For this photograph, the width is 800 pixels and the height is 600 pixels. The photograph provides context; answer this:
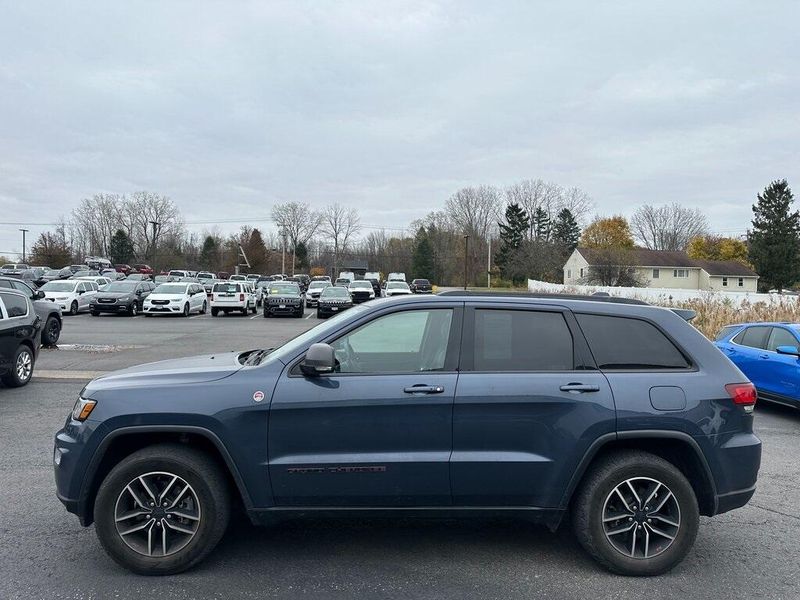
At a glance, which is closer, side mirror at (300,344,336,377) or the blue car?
side mirror at (300,344,336,377)

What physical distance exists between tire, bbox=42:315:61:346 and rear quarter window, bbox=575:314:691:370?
48.4 feet

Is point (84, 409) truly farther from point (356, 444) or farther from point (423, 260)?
point (423, 260)

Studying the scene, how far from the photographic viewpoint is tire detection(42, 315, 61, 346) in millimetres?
14633

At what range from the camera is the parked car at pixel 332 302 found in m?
27.7

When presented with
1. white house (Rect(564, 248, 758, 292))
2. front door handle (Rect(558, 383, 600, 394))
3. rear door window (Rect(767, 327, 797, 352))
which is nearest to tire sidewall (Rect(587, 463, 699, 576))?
front door handle (Rect(558, 383, 600, 394))

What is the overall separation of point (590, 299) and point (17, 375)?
9.29 m

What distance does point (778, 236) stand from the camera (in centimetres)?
6084

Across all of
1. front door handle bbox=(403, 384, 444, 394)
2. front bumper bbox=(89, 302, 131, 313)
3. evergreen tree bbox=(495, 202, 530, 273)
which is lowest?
front bumper bbox=(89, 302, 131, 313)

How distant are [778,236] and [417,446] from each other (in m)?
70.4

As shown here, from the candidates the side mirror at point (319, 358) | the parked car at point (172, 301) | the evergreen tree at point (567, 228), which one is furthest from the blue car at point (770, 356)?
the evergreen tree at point (567, 228)

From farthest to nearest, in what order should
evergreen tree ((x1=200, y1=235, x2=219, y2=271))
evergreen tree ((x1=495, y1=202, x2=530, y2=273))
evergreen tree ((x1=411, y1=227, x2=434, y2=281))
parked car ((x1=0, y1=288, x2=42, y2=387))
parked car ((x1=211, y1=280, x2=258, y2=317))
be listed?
evergreen tree ((x1=200, y1=235, x2=219, y2=271))
evergreen tree ((x1=411, y1=227, x2=434, y2=281))
evergreen tree ((x1=495, y1=202, x2=530, y2=273))
parked car ((x1=211, y1=280, x2=258, y2=317))
parked car ((x1=0, y1=288, x2=42, y2=387))

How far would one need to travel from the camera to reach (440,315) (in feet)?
12.9

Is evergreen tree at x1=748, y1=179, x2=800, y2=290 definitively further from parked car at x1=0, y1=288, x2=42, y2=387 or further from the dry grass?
parked car at x1=0, y1=288, x2=42, y2=387

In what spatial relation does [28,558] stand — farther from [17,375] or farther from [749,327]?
[749,327]
